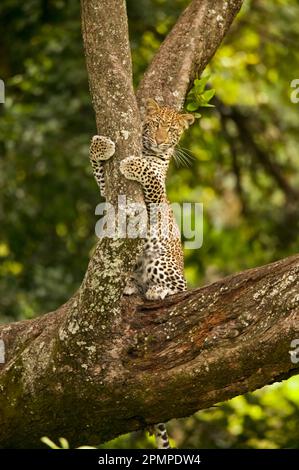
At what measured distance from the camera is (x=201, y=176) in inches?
541

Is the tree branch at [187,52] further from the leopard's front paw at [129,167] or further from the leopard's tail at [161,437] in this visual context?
the leopard's tail at [161,437]

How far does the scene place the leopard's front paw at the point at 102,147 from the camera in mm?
6125

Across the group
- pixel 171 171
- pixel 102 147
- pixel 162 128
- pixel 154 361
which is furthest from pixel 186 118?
pixel 171 171

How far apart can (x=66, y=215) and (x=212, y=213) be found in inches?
160

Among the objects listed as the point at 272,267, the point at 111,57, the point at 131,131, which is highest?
the point at 111,57

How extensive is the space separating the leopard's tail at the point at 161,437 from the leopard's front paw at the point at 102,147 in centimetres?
194

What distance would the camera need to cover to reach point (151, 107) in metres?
7.52

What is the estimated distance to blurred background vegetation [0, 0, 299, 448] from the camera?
428 inches

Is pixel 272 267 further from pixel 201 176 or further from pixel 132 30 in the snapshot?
pixel 201 176

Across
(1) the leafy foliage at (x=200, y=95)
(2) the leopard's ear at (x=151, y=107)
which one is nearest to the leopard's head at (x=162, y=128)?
(2) the leopard's ear at (x=151, y=107)

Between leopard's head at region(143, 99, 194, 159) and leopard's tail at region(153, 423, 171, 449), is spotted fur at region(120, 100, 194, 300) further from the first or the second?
leopard's tail at region(153, 423, 171, 449)

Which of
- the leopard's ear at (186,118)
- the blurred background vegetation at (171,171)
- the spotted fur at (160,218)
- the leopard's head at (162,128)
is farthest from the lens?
the blurred background vegetation at (171,171)
